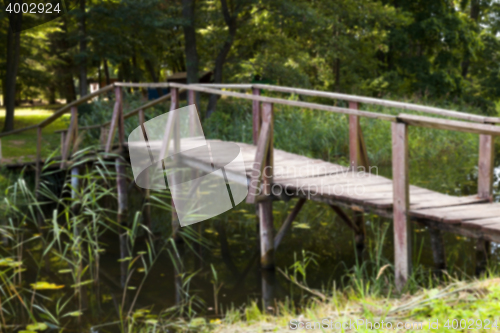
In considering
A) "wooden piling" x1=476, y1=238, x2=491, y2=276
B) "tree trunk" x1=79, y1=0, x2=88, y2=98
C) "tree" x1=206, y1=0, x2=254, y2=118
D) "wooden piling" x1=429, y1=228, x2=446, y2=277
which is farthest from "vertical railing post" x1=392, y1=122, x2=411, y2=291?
"tree trunk" x1=79, y1=0, x2=88, y2=98

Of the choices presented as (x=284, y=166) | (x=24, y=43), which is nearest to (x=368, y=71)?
(x=24, y=43)

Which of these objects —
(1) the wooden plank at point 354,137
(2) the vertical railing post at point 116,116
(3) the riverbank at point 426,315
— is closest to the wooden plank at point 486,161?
(3) the riverbank at point 426,315

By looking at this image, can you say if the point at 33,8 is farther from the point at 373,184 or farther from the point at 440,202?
the point at 373,184

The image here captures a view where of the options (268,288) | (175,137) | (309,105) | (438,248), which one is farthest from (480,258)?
(175,137)

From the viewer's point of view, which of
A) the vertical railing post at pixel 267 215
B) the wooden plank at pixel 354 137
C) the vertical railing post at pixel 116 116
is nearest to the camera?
the vertical railing post at pixel 267 215

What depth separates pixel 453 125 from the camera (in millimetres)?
3555

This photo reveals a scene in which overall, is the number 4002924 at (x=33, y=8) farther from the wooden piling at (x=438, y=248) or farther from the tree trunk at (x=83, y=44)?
the tree trunk at (x=83, y=44)

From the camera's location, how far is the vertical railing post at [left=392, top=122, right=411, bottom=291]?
402 centimetres

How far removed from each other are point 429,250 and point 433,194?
1332 millimetres

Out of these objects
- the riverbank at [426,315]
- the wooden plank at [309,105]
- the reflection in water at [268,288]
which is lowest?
the reflection in water at [268,288]

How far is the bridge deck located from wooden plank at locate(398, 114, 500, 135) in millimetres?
678

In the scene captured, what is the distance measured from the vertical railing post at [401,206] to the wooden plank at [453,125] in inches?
5.1

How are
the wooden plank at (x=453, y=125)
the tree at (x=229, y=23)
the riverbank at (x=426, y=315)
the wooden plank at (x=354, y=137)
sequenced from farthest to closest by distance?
the tree at (x=229, y=23) < the wooden plank at (x=354, y=137) < the wooden plank at (x=453, y=125) < the riverbank at (x=426, y=315)

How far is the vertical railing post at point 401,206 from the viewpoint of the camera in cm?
402
